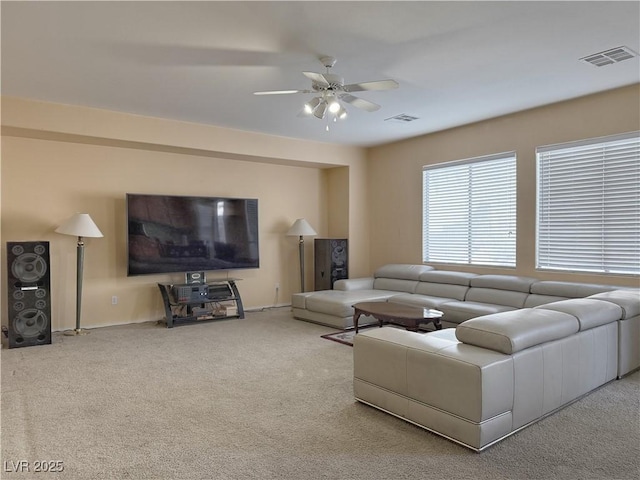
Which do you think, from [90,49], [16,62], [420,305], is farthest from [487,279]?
[16,62]

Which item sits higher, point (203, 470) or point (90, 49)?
point (90, 49)

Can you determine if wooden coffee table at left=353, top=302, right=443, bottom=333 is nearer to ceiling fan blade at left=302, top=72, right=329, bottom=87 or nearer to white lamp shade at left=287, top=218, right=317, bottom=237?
white lamp shade at left=287, top=218, right=317, bottom=237

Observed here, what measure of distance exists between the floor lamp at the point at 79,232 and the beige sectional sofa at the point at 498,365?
3.73 metres

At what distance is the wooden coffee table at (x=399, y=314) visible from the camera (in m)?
4.38

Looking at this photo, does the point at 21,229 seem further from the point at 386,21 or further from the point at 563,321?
the point at 563,321

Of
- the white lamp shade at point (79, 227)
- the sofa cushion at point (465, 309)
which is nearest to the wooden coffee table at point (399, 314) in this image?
the sofa cushion at point (465, 309)

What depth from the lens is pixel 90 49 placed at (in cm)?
348

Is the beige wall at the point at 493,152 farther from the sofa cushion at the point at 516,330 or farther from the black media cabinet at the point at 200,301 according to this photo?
→ the black media cabinet at the point at 200,301

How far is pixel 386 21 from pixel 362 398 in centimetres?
267

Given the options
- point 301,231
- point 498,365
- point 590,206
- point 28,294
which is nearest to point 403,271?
point 301,231

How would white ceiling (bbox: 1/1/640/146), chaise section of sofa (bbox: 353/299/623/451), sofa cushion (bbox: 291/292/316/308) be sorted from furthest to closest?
sofa cushion (bbox: 291/292/316/308) → white ceiling (bbox: 1/1/640/146) → chaise section of sofa (bbox: 353/299/623/451)

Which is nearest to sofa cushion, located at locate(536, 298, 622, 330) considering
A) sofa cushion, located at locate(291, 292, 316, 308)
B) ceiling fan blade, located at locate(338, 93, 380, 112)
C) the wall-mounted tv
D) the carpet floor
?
the carpet floor

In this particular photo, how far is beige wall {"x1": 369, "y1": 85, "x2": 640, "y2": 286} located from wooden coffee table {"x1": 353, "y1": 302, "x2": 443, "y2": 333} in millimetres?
1739

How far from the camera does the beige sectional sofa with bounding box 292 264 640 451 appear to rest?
2.42 metres
